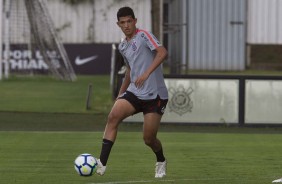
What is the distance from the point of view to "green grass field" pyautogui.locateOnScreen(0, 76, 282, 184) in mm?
12953

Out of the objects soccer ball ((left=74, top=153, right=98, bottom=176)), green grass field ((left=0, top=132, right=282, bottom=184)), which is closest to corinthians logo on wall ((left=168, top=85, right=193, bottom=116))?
green grass field ((left=0, top=132, right=282, bottom=184))

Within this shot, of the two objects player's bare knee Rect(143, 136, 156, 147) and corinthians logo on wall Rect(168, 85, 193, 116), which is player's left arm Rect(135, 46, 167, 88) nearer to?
player's bare knee Rect(143, 136, 156, 147)

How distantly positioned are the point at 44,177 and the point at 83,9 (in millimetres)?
39026

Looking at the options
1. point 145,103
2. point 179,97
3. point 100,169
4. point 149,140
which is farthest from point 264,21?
point 100,169

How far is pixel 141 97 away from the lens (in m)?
12.1

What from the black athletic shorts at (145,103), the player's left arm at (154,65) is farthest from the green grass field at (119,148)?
the player's left arm at (154,65)

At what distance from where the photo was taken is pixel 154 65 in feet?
38.8

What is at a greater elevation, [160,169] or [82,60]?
[160,169]

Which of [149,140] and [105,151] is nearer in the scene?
[105,151]

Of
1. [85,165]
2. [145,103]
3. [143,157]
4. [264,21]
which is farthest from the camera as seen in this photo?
[264,21]

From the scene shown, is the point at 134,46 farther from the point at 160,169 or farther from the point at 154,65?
the point at 160,169

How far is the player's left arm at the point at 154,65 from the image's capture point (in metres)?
11.8

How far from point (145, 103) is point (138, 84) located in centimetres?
34

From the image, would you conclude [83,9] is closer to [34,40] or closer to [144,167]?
[34,40]
